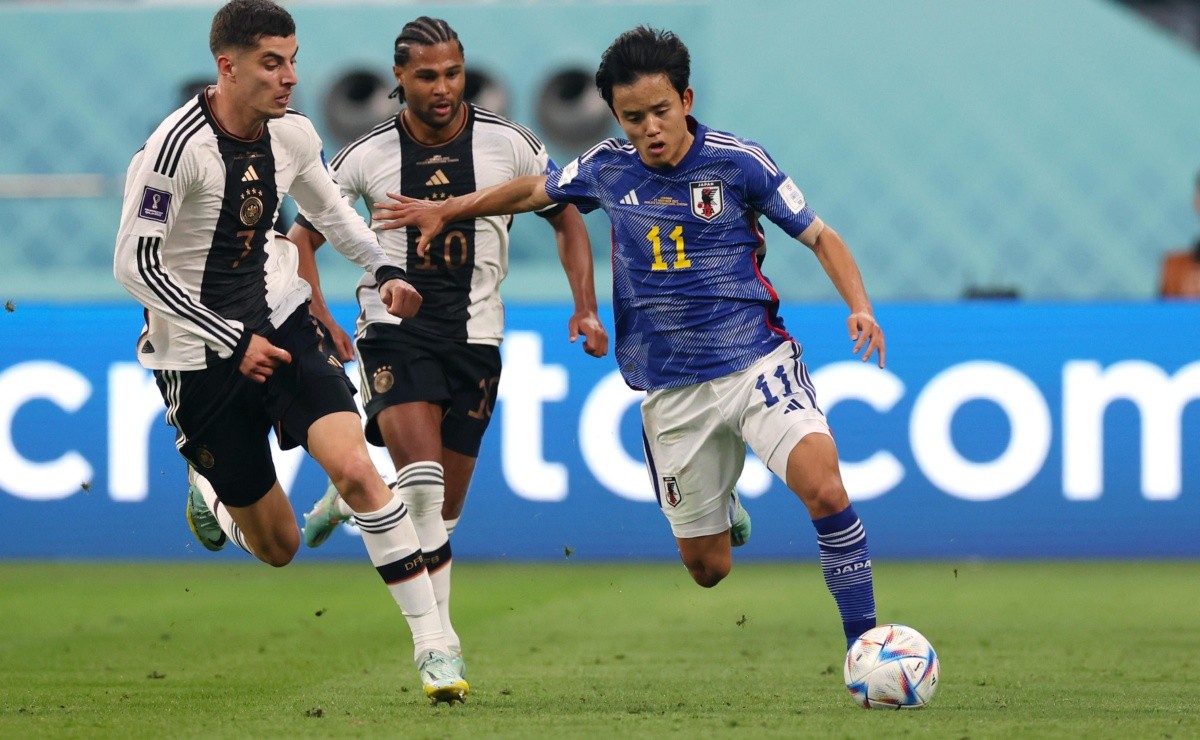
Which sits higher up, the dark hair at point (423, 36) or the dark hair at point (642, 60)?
the dark hair at point (423, 36)

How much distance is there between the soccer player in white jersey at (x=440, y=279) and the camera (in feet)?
23.5

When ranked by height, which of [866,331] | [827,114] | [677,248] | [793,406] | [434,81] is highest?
[434,81]

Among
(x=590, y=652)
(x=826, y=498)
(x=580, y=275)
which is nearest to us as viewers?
(x=826, y=498)

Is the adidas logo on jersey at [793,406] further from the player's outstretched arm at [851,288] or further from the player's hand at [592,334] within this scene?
the player's hand at [592,334]

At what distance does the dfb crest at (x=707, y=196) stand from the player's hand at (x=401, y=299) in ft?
3.33

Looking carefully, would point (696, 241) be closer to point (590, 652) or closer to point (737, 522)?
point (737, 522)

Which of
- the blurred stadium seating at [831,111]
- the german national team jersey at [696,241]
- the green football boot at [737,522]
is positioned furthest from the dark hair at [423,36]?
the blurred stadium seating at [831,111]

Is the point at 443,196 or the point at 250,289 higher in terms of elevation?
the point at 443,196

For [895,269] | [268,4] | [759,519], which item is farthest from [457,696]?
[895,269]

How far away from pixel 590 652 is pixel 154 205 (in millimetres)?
2791

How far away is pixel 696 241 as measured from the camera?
6.58 m

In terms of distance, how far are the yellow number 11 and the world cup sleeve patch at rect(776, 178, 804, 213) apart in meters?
0.37

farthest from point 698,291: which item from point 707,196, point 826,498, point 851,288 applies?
point 826,498

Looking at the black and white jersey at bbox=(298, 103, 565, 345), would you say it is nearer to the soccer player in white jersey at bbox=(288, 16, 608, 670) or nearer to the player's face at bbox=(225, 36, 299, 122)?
the soccer player in white jersey at bbox=(288, 16, 608, 670)
